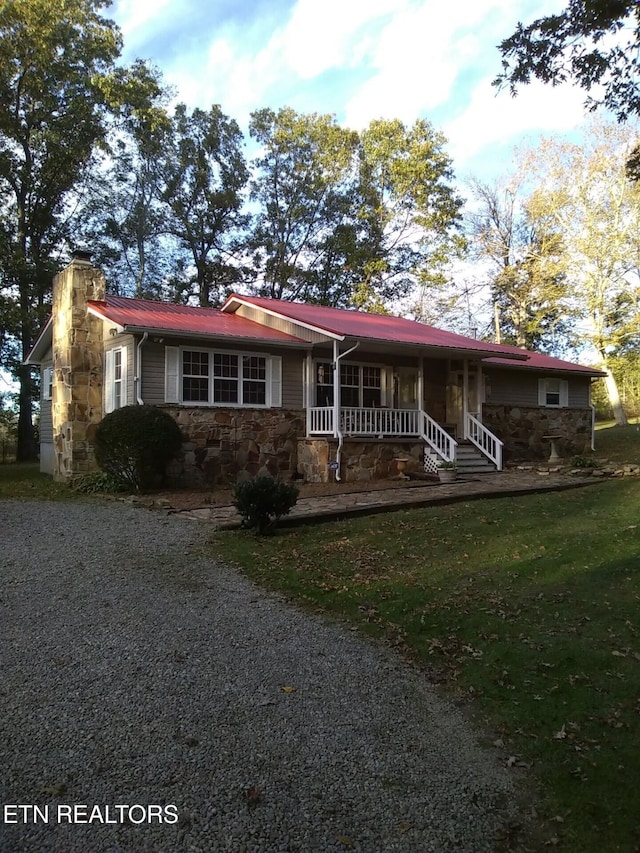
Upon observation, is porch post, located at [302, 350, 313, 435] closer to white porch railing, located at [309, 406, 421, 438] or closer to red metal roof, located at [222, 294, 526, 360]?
white porch railing, located at [309, 406, 421, 438]

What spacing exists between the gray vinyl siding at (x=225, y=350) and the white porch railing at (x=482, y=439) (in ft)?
15.5

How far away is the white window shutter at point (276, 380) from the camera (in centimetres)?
1538

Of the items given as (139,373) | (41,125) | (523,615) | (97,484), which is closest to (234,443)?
(139,373)

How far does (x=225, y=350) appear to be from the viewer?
48.4ft

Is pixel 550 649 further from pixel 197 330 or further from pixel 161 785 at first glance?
pixel 197 330

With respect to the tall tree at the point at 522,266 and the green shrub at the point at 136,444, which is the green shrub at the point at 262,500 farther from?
the tall tree at the point at 522,266

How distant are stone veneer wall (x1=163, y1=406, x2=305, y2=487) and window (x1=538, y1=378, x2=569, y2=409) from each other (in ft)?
31.1

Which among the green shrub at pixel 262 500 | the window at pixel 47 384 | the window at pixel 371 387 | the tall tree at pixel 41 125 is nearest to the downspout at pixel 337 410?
the window at pixel 371 387

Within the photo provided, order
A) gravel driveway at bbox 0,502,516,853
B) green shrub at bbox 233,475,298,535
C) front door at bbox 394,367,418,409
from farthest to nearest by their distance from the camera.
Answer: front door at bbox 394,367,418,409 < green shrub at bbox 233,475,298,535 < gravel driveway at bbox 0,502,516,853

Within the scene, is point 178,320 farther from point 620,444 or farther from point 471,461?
point 620,444

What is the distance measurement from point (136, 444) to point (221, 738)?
31.5 feet

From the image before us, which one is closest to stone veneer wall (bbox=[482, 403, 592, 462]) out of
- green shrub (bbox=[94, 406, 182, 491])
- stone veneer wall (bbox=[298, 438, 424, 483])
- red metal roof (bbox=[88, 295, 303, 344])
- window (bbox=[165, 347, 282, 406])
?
stone veneer wall (bbox=[298, 438, 424, 483])

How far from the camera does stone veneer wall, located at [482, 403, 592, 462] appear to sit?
64.4 ft

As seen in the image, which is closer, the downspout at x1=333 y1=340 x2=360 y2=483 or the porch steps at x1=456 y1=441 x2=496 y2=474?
the downspout at x1=333 y1=340 x2=360 y2=483
